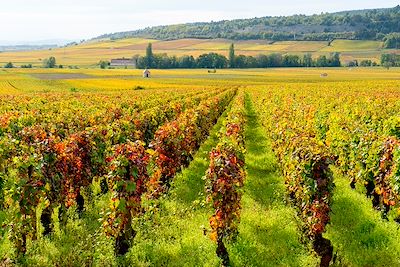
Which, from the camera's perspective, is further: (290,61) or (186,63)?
(290,61)

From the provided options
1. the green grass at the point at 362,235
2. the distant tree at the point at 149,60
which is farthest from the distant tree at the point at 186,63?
the green grass at the point at 362,235

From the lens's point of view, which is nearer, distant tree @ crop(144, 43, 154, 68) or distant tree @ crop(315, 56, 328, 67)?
distant tree @ crop(144, 43, 154, 68)

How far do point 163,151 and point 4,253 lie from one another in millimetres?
6106

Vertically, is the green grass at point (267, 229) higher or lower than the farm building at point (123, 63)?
higher

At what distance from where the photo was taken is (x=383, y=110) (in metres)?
23.8

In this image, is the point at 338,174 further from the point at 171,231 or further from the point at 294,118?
the point at 171,231

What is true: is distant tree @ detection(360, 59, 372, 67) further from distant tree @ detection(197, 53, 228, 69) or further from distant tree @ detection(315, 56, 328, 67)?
distant tree @ detection(197, 53, 228, 69)

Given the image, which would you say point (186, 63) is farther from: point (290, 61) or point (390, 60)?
point (390, 60)

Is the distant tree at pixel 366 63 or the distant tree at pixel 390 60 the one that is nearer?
the distant tree at pixel 390 60

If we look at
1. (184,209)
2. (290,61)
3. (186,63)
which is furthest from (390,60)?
(184,209)

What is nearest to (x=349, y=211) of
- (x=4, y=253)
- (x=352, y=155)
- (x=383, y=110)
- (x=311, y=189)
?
(x=352, y=155)

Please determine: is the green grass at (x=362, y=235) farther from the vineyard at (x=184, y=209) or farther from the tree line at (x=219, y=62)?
the tree line at (x=219, y=62)

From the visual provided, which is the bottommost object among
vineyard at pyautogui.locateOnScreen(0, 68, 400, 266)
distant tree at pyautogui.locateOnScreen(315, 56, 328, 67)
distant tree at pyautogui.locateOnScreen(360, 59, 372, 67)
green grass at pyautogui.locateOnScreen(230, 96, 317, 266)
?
distant tree at pyautogui.locateOnScreen(360, 59, 372, 67)

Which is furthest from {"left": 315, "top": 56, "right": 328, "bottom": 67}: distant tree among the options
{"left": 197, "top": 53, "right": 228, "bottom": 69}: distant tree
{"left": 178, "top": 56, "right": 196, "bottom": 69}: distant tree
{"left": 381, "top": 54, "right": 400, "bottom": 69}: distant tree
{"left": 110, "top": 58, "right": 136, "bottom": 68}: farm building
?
{"left": 110, "top": 58, "right": 136, "bottom": 68}: farm building
